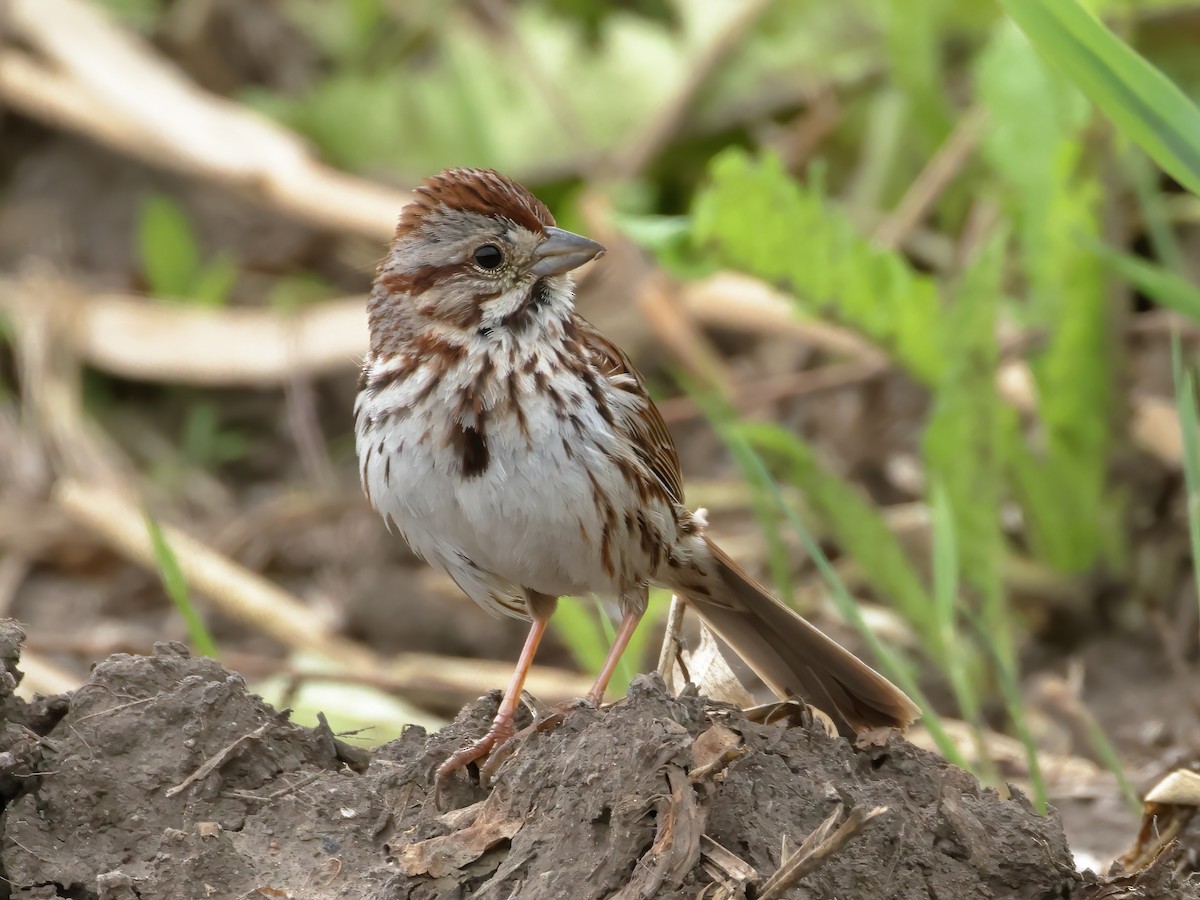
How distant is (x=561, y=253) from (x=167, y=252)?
3.98 m

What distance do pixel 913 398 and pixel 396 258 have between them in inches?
104

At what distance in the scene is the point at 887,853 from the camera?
92.2 inches

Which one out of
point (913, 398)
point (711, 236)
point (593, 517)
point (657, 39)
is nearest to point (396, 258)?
point (593, 517)

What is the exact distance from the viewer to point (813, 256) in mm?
4145

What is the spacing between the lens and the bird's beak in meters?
3.18

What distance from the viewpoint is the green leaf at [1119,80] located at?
2.52 meters

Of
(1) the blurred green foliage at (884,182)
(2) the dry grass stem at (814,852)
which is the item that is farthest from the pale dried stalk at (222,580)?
(2) the dry grass stem at (814,852)

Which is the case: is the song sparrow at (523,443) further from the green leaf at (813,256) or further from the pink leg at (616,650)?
the green leaf at (813,256)

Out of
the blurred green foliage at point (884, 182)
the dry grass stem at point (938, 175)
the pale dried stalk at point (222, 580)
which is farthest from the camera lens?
the dry grass stem at point (938, 175)

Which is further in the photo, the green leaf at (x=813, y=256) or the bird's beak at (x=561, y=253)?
the green leaf at (x=813, y=256)

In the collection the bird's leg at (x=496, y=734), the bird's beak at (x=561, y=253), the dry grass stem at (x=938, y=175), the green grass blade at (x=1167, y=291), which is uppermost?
the dry grass stem at (x=938, y=175)

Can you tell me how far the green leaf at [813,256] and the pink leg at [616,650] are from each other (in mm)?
1049

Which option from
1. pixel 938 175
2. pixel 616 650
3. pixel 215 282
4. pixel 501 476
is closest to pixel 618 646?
pixel 616 650

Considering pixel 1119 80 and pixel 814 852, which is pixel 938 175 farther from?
pixel 814 852
